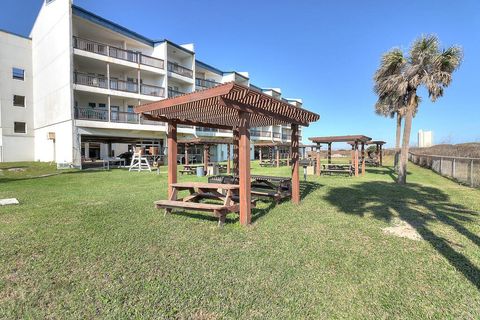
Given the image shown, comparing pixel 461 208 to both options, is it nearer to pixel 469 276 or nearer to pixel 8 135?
pixel 469 276

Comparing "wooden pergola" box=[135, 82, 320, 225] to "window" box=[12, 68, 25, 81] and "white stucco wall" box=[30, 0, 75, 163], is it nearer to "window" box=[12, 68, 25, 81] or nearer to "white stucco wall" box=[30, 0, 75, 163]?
"white stucco wall" box=[30, 0, 75, 163]

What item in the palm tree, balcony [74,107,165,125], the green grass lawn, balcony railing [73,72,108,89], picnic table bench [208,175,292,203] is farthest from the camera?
balcony railing [73,72,108,89]

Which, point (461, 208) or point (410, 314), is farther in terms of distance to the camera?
point (461, 208)

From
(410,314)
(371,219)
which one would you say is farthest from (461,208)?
(410,314)

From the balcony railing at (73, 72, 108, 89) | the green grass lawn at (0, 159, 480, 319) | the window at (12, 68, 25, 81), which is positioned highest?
the window at (12, 68, 25, 81)

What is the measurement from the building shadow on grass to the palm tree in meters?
4.30

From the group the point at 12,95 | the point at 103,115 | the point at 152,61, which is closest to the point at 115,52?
the point at 152,61

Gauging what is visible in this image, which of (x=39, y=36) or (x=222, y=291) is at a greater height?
(x=39, y=36)

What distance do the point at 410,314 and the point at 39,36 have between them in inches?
1271

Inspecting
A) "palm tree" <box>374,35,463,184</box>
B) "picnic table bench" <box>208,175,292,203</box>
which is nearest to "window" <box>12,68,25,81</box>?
"picnic table bench" <box>208,175,292,203</box>

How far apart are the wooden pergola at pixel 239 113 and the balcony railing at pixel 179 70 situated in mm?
21035

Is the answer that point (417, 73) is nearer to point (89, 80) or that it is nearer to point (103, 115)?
point (103, 115)

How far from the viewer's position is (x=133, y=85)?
24.2 metres

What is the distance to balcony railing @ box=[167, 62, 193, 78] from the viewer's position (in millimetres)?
27234
